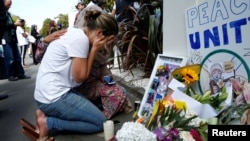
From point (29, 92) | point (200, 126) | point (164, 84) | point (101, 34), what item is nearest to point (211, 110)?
point (200, 126)

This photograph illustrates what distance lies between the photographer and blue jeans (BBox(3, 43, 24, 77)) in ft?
26.6

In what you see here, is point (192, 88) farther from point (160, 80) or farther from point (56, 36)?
point (56, 36)

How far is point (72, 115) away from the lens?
3.45 meters

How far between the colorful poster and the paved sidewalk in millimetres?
1172

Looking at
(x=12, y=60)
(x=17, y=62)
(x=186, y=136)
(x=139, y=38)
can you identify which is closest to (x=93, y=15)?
(x=186, y=136)

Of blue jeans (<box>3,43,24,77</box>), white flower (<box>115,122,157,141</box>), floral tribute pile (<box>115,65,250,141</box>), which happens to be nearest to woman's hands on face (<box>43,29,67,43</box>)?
floral tribute pile (<box>115,65,250,141</box>)

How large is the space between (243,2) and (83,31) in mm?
1556

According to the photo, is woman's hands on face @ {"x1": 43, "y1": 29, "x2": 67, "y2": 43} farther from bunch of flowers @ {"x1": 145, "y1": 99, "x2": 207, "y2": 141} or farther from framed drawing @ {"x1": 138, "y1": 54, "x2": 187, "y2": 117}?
bunch of flowers @ {"x1": 145, "y1": 99, "x2": 207, "y2": 141}

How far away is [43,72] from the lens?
136 inches

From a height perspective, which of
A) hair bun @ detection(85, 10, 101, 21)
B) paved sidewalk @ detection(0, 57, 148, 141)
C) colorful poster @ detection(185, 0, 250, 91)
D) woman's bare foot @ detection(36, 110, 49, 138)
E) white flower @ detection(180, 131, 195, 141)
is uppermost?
hair bun @ detection(85, 10, 101, 21)

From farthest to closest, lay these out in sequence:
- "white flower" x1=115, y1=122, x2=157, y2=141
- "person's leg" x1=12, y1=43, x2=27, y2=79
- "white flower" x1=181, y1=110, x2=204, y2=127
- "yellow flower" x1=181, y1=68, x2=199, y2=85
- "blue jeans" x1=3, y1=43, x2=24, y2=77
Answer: "person's leg" x1=12, y1=43, x2=27, y2=79
"blue jeans" x1=3, y1=43, x2=24, y2=77
"yellow flower" x1=181, y1=68, x2=199, y2=85
"white flower" x1=181, y1=110, x2=204, y2=127
"white flower" x1=115, y1=122, x2=157, y2=141

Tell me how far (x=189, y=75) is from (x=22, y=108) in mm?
3248

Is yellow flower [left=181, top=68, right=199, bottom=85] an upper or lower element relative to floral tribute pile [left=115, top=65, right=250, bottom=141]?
upper

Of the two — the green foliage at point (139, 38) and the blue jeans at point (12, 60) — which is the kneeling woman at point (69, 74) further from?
the blue jeans at point (12, 60)
